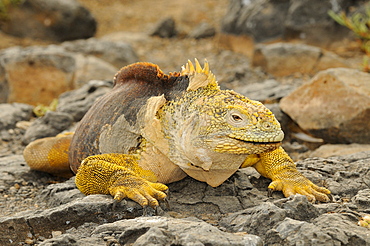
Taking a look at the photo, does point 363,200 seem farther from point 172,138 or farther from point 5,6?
point 5,6

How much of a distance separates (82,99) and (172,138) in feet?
15.1

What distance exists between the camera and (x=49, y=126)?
7523 mm

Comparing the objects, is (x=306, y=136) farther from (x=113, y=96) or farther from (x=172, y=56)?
(x=172, y=56)

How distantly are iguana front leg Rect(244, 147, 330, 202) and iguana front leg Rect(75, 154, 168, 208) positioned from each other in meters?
1.02

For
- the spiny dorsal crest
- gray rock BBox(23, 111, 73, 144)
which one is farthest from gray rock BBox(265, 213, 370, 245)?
gray rock BBox(23, 111, 73, 144)

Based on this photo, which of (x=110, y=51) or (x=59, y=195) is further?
(x=110, y=51)

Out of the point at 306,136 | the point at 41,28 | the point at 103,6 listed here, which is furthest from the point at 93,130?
the point at 103,6

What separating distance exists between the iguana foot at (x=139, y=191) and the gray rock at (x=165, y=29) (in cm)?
1323

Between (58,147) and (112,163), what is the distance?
1.61 m

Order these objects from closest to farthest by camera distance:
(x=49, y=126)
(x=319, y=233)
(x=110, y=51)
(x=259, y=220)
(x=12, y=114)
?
(x=319, y=233)
(x=259, y=220)
(x=49, y=126)
(x=12, y=114)
(x=110, y=51)

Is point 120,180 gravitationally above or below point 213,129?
below

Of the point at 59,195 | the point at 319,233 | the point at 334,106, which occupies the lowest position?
the point at 334,106

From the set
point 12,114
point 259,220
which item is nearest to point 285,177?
point 259,220

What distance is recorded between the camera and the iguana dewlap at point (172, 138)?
3898mm
